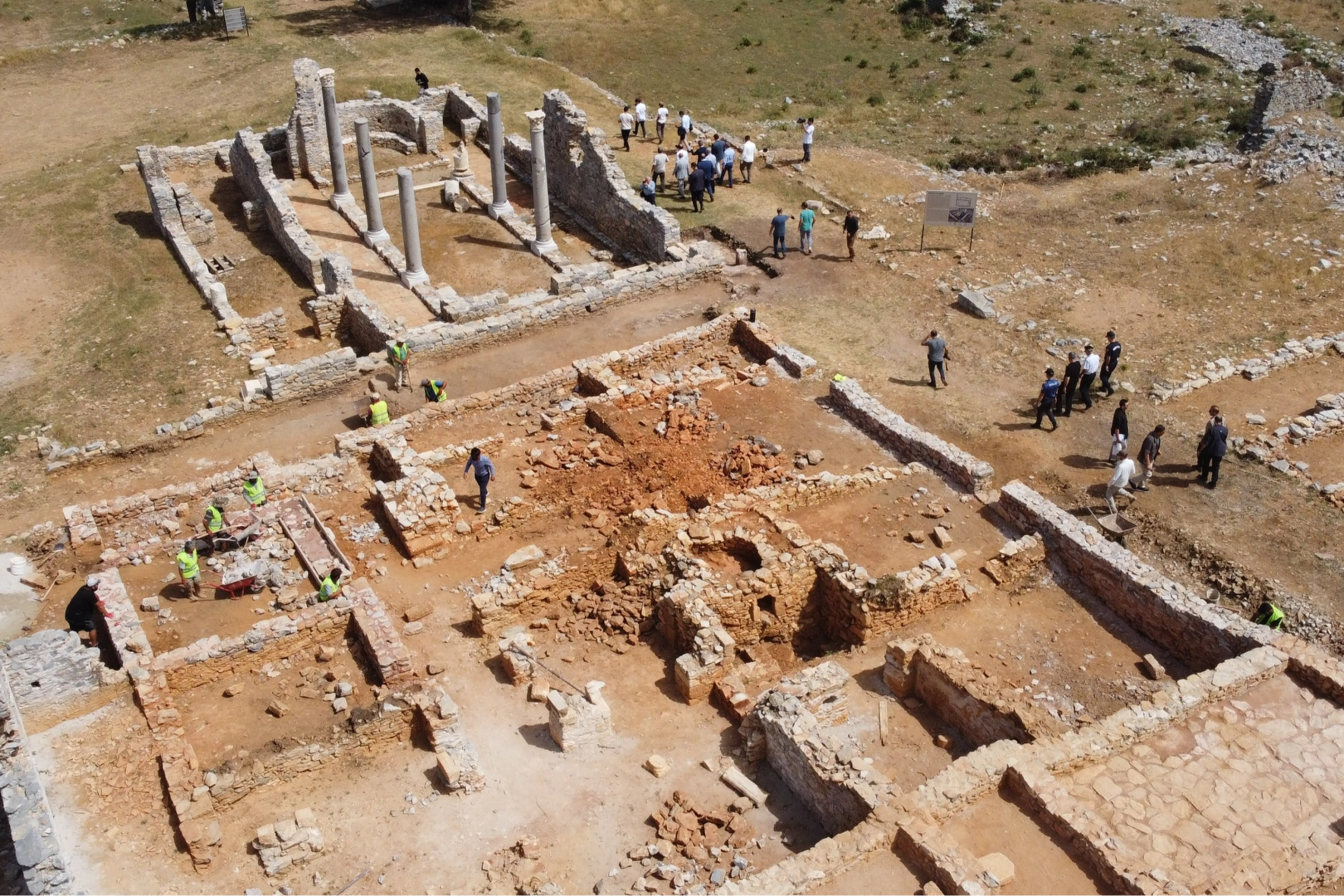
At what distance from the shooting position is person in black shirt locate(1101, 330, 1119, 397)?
23.6 meters

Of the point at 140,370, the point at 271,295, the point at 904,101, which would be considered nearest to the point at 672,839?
the point at 140,370

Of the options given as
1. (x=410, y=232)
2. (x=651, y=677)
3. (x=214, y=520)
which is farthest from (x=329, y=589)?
(x=410, y=232)

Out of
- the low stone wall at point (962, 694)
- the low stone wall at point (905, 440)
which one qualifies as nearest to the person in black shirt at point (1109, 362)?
the low stone wall at point (905, 440)

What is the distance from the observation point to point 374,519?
2008 cm

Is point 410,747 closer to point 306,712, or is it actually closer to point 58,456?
point 306,712

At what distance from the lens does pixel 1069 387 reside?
23125mm

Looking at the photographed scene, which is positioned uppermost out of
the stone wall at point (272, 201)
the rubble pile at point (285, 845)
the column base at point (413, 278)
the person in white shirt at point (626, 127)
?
the person in white shirt at point (626, 127)

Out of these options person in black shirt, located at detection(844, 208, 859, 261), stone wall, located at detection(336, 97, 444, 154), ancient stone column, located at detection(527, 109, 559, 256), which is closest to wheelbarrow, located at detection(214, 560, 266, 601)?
ancient stone column, located at detection(527, 109, 559, 256)

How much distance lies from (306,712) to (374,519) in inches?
181

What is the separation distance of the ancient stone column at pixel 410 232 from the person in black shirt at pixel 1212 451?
17738 mm

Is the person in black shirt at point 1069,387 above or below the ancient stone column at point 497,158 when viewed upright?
below

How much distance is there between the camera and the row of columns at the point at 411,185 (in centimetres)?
2786

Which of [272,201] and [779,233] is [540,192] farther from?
[272,201]

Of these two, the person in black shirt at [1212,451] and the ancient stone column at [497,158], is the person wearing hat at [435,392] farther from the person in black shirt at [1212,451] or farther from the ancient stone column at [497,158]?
the person in black shirt at [1212,451]
